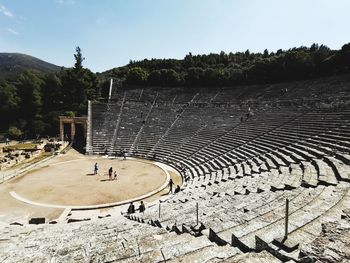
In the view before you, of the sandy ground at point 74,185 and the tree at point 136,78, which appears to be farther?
the tree at point 136,78

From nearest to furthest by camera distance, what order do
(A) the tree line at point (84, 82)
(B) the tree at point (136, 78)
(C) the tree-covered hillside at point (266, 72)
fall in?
(C) the tree-covered hillside at point (266, 72) < (A) the tree line at point (84, 82) < (B) the tree at point (136, 78)

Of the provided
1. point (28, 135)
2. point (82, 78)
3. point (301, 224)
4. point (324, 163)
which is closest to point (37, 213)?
point (301, 224)

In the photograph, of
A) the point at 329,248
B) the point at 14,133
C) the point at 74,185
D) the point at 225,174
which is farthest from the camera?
the point at 14,133

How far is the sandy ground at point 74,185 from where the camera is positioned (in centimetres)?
1524

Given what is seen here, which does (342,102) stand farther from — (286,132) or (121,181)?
(121,181)

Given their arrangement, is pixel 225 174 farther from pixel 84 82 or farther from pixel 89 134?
pixel 84 82

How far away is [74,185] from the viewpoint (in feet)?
63.6

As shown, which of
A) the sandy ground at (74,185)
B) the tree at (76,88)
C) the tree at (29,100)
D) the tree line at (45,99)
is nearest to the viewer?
the sandy ground at (74,185)

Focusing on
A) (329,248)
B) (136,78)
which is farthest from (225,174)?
(136,78)

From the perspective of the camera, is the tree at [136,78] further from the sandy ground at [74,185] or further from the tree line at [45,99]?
the sandy ground at [74,185]

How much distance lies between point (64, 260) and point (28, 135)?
4506 cm

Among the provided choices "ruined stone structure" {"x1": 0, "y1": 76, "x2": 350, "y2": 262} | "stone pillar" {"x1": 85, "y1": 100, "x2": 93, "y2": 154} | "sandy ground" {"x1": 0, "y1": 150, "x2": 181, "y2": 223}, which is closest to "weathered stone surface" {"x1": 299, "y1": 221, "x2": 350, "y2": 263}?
"ruined stone structure" {"x1": 0, "y1": 76, "x2": 350, "y2": 262}

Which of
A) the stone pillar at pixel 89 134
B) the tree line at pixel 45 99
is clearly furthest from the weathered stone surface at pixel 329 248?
the tree line at pixel 45 99

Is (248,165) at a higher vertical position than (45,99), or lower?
lower
